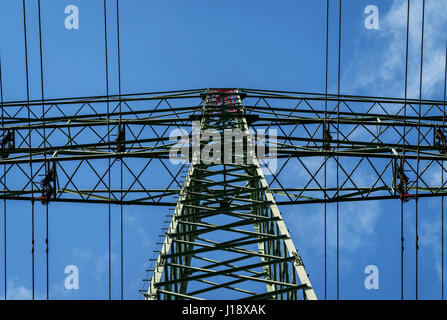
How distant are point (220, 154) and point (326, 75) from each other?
409cm

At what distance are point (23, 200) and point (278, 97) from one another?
12.3m

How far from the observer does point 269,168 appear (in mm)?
22516

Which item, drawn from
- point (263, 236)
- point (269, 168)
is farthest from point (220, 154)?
point (263, 236)

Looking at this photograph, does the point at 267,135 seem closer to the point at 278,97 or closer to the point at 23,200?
the point at 278,97
